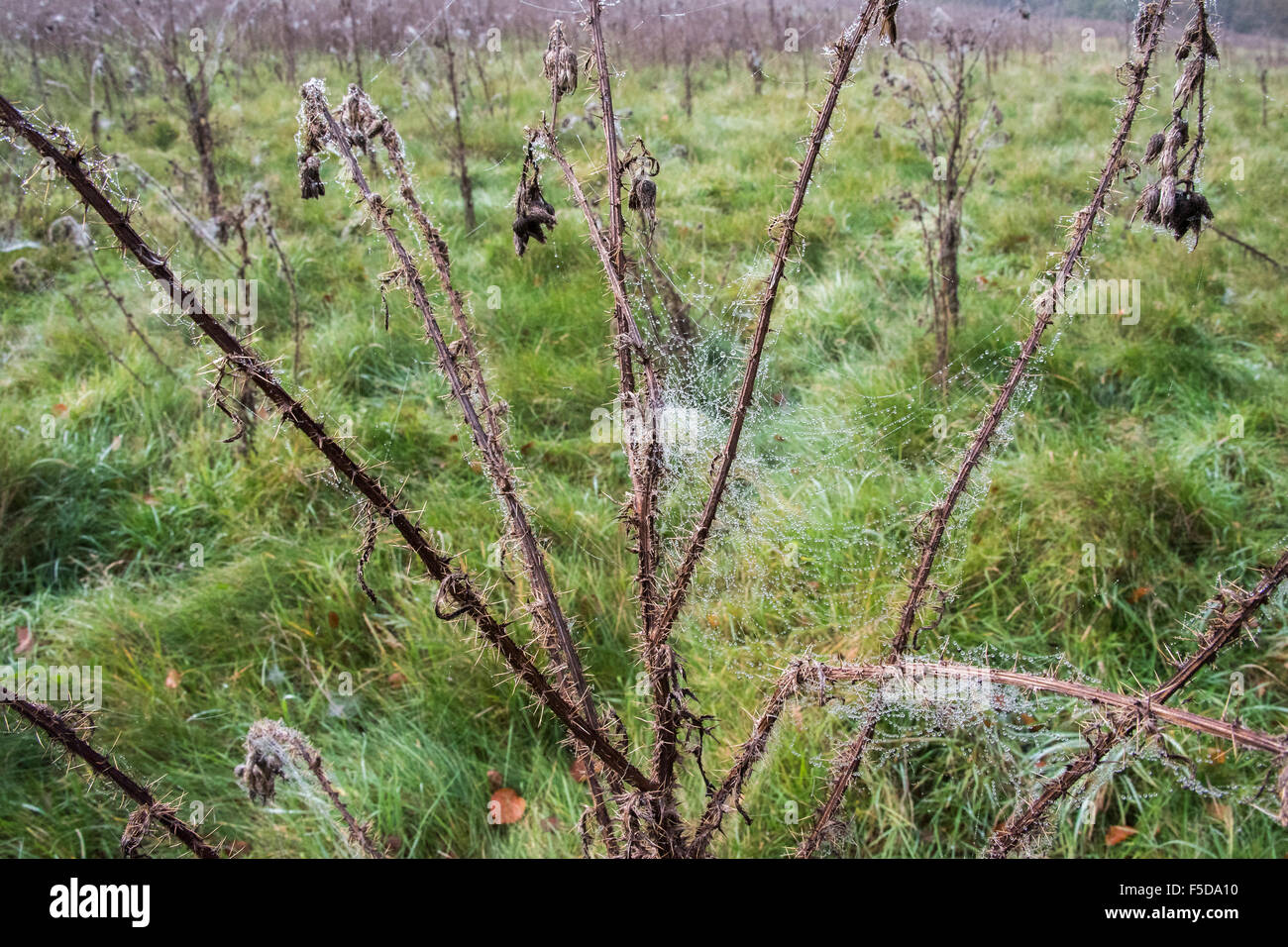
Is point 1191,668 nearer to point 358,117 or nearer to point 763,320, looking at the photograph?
point 763,320

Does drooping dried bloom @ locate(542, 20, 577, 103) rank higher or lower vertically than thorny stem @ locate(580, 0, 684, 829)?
higher

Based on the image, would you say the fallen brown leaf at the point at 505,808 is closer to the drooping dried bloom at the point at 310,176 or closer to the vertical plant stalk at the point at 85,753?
the vertical plant stalk at the point at 85,753

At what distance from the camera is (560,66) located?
1054mm

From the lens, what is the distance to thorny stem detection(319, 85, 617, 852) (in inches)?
39.6

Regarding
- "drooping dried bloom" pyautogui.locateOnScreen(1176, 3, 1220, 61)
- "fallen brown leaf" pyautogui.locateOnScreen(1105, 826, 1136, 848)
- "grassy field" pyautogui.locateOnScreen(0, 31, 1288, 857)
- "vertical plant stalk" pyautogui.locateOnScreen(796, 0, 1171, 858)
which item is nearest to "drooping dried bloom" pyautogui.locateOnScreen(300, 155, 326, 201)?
"grassy field" pyautogui.locateOnScreen(0, 31, 1288, 857)

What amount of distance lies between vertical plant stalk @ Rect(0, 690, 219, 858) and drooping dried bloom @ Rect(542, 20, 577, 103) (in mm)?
1018

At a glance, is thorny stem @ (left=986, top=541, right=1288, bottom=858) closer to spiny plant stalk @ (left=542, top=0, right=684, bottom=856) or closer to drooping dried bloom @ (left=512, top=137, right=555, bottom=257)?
spiny plant stalk @ (left=542, top=0, right=684, bottom=856)

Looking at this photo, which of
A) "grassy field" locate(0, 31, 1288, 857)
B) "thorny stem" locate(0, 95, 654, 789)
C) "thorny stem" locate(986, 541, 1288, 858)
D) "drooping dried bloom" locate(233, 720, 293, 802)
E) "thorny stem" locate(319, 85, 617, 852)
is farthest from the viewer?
"grassy field" locate(0, 31, 1288, 857)

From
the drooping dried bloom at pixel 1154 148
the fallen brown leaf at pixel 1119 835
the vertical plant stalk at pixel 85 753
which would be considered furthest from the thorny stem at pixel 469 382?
the fallen brown leaf at pixel 1119 835

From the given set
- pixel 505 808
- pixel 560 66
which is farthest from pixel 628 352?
pixel 505 808

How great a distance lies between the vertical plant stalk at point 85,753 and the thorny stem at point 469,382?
1.84ft

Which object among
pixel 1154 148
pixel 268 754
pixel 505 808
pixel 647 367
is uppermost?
pixel 1154 148

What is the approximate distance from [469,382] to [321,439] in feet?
1.13
